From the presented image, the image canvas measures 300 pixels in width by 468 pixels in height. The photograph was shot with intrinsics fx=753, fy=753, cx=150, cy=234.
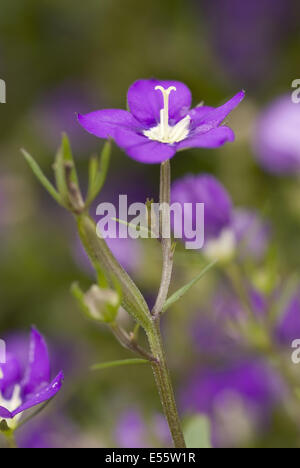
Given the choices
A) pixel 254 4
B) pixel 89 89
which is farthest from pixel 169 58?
pixel 254 4

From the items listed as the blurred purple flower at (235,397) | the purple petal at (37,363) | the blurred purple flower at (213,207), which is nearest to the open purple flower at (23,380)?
the purple petal at (37,363)

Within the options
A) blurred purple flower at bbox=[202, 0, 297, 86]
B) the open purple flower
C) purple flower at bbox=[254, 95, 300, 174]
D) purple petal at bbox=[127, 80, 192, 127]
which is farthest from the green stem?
blurred purple flower at bbox=[202, 0, 297, 86]

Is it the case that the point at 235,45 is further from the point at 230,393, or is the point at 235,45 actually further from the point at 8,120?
the point at 230,393

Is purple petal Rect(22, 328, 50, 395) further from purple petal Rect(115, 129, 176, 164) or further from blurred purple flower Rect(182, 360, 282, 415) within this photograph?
blurred purple flower Rect(182, 360, 282, 415)

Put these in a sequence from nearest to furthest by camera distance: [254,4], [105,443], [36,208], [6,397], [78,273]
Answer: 1. [6,397]
2. [105,443]
3. [78,273]
4. [36,208]
5. [254,4]

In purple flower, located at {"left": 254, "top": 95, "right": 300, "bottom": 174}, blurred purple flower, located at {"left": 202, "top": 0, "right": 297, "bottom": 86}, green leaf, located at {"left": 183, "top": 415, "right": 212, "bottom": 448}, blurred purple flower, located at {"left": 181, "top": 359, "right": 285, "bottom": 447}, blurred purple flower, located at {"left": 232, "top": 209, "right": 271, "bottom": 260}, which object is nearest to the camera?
green leaf, located at {"left": 183, "top": 415, "right": 212, "bottom": 448}

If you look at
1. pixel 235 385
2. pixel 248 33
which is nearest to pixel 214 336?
pixel 235 385
